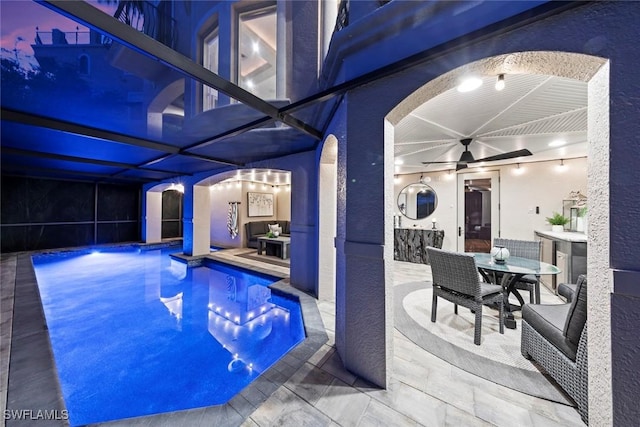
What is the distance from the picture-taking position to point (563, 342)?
1.65m

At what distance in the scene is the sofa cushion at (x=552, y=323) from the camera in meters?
1.62

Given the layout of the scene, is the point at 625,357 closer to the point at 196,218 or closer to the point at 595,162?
the point at 595,162

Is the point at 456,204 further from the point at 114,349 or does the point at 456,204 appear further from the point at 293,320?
the point at 114,349

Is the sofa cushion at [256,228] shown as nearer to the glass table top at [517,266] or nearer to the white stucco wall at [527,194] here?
the white stucco wall at [527,194]

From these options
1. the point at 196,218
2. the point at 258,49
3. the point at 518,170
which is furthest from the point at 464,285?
the point at 196,218

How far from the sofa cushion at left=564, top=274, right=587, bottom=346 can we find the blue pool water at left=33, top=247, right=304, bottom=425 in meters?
2.48

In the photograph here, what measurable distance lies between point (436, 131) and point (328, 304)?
3085 millimetres

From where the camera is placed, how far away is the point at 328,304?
11.2 ft

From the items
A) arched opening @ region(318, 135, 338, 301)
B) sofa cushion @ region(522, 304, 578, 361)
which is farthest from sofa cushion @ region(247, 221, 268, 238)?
sofa cushion @ region(522, 304, 578, 361)

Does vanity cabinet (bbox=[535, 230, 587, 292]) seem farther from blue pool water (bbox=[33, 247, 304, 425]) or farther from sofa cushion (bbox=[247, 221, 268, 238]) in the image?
sofa cushion (bbox=[247, 221, 268, 238])

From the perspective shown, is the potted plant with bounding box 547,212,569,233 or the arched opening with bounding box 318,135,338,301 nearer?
the arched opening with bounding box 318,135,338,301

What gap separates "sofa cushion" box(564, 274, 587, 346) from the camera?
4.86 feet

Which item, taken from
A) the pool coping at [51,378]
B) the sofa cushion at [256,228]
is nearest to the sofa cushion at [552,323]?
the pool coping at [51,378]

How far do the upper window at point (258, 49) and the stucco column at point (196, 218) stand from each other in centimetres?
381
